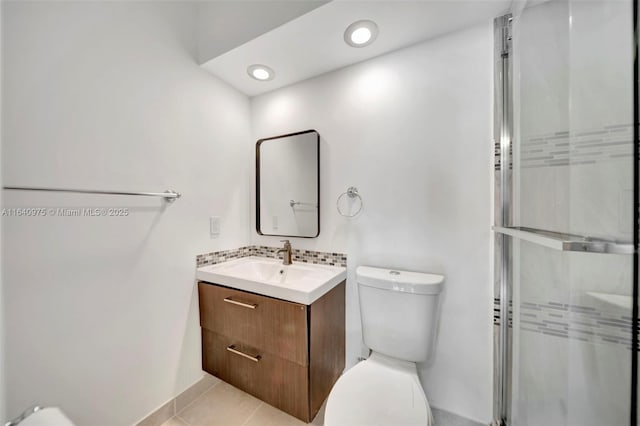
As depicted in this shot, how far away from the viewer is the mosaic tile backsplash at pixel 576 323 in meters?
0.54

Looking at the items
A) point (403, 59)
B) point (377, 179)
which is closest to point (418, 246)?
point (377, 179)

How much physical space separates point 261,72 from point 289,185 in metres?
0.75

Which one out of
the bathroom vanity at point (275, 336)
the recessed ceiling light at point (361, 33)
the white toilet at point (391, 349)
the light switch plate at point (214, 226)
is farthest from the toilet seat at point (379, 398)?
the recessed ceiling light at point (361, 33)

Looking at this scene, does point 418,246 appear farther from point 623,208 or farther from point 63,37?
point 63,37

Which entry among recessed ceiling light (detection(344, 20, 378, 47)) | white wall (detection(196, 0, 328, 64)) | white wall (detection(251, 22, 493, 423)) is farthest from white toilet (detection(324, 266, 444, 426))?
white wall (detection(196, 0, 328, 64))

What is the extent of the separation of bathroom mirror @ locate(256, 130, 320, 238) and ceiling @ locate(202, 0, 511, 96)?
1.38ft

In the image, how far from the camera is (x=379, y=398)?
36.7 inches

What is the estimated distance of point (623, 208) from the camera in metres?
0.50

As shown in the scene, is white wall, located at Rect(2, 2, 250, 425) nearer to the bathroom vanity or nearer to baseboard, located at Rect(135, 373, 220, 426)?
baseboard, located at Rect(135, 373, 220, 426)

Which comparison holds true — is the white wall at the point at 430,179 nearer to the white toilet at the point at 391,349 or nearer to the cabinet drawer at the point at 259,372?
the white toilet at the point at 391,349

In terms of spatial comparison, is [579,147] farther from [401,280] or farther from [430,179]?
[401,280]

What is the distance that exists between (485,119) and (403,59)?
56 cm

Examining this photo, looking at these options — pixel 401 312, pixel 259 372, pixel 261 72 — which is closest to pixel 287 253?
pixel 259 372

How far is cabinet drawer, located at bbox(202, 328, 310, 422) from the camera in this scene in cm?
118
